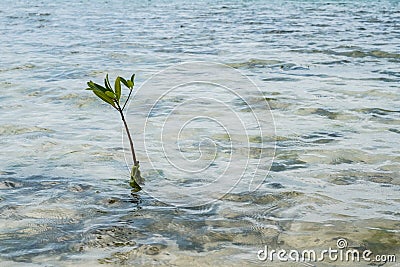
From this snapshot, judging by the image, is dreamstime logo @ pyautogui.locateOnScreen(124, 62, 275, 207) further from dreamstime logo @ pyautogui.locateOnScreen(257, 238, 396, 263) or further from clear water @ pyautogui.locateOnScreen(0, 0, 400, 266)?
dreamstime logo @ pyautogui.locateOnScreen(257, 238, 396, 263)

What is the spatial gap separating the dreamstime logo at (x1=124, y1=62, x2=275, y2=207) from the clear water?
0.38 feet

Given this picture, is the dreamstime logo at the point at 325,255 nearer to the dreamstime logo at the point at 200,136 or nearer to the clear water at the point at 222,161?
the clear water at the point at 222,161

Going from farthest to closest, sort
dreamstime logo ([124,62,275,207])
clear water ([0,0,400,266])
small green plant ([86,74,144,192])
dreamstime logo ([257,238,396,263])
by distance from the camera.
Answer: dreamstime logo ([124,62,275,207]) < small green plant ([86,74,144,192]) < clear water ([0,0,400,266]) < dreamstime logo ([257,238,396,263])

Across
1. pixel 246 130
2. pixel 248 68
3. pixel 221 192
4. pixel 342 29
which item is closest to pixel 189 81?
pixel 248 68

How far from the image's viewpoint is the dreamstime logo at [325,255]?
3.30 meters

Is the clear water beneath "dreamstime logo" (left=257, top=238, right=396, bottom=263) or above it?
above

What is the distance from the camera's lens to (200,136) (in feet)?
19.4

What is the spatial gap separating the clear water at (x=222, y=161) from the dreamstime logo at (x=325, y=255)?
0.21ft

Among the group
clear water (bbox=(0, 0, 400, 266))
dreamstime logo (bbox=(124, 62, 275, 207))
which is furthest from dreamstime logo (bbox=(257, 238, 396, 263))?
dreamstime logo (bbox=(124, 62, 275, 207))

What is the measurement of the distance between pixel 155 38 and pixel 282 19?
6.39 m

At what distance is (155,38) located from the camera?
49.9 ft

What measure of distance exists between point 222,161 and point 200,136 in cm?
81

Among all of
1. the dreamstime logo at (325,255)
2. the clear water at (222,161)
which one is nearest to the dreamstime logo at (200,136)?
the clear water at (222,161)

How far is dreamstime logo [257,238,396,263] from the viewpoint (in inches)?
130
